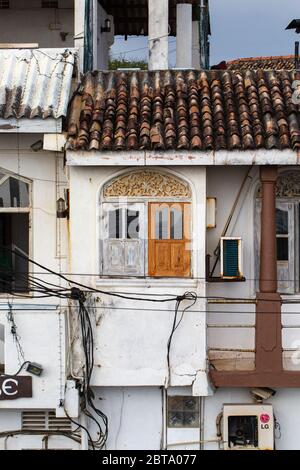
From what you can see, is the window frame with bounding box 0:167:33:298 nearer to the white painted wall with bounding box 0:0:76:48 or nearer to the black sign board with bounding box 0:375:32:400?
the black sign board with bounding box 0:375:32:400

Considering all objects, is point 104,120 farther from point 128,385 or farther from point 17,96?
point 128,385

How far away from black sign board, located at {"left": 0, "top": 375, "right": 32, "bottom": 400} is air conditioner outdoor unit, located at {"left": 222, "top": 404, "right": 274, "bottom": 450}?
9.18ft

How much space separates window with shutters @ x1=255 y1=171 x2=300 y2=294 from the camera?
13.8m

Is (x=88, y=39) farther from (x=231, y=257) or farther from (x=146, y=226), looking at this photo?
(x=231, y=257)

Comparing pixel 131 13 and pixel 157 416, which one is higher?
pixel 131 13

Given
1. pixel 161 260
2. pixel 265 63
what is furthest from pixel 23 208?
pixel 265 63

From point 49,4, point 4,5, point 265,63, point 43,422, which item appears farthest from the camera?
point 265,63

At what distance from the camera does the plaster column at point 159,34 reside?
15.1 meters

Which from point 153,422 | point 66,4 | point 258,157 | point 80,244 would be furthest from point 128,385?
point 66,4

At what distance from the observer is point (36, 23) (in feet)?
59.4

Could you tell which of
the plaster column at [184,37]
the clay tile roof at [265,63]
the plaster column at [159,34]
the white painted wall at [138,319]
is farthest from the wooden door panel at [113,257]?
the clay tile roof at [265,63]

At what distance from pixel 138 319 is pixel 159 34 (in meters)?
4.79

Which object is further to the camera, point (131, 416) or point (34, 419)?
point (34, 419)

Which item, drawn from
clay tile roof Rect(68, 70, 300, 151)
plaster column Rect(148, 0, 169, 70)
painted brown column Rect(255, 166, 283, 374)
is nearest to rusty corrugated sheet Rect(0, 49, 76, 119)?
clay tile roof Rect(68, 70, 300, 151)
